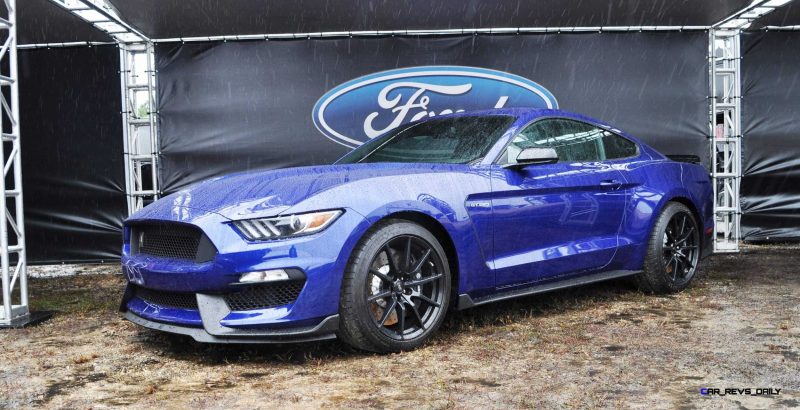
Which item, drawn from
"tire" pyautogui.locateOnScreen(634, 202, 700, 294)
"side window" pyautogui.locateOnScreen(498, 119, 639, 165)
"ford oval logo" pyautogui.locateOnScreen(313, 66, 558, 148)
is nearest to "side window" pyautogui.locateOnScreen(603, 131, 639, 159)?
"side window" pyautogui.locateOnScreen(498, 119, 639, 165)

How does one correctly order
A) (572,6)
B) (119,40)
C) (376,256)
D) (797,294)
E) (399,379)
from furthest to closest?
(119,40)
(572,6)
(797,294)
(376,256)
(399,379)

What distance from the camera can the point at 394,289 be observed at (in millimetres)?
3680

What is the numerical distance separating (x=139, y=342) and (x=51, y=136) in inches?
199

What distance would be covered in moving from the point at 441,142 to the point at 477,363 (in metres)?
1.58

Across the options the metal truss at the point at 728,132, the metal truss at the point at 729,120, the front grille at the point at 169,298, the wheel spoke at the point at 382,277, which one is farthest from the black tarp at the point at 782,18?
the front grille at the point at 169,298

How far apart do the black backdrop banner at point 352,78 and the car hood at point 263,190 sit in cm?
407

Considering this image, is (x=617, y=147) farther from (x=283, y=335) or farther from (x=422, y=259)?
(x=283, y=335)

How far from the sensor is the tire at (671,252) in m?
5.20

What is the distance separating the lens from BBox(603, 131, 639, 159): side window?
16.9 ft

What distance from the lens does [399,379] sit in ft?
10.7

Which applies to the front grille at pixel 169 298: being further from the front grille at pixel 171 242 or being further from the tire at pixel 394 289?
the tire at pixel 394 289

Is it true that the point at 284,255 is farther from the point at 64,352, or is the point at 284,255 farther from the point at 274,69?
the point at 274,69

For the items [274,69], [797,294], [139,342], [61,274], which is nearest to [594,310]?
[797,294]

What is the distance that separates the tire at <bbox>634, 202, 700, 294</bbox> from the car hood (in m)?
1.92
